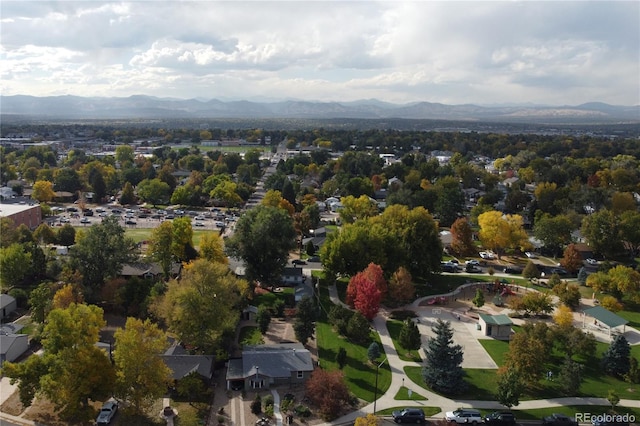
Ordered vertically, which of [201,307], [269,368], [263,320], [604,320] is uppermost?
[201,307]

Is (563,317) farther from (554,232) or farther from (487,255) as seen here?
(554,232)

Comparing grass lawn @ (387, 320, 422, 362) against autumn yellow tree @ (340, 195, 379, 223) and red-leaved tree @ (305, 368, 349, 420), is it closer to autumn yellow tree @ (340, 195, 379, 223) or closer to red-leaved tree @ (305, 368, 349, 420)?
red-leaved tree @ (305, 368, 349, 420)

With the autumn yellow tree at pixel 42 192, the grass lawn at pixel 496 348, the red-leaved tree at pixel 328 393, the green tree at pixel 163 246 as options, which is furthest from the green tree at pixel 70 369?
the autumn yellow tree at pixel 42 192

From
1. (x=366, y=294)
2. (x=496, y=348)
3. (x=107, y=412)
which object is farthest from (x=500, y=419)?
(x=107, y=412)

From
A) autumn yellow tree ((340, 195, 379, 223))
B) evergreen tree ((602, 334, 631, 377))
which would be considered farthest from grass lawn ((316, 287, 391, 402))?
autumn yellow tree ((340, 195, 379, 223))

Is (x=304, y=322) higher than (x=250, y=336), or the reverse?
(x=304, y=322)

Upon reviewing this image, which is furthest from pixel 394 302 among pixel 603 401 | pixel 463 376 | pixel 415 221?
pixel 603 401

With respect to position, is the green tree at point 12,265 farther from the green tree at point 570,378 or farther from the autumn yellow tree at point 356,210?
the green tree at point 570,378
